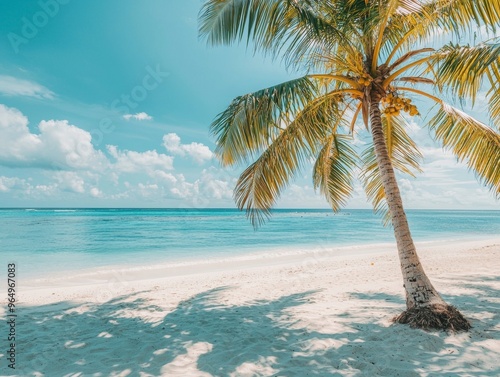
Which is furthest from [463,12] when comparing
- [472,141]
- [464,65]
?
[472,141]

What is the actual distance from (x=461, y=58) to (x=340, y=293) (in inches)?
188

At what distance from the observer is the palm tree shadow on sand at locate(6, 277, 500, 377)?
332cm

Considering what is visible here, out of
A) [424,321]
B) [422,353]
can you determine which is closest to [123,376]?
[422,353]

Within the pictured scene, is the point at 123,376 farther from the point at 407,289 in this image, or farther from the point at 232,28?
the point at 232,28

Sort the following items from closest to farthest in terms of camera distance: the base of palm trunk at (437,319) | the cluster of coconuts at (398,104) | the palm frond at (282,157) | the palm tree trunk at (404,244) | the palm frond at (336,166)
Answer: the base of palm trunk at (437,319) → the palm tree trunk at (404,244) → the cluster of coconuts at (398,104) → the palm frond at (282,157) → the palm frond at (336,166)

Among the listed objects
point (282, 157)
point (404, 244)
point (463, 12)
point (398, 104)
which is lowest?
point (404, 244)

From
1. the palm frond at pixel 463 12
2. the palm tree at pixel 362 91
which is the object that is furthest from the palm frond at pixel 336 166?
the palm frond at pixel 463 12

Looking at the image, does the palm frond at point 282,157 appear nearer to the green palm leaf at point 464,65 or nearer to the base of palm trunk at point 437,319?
the green palm leaf at point 464,65

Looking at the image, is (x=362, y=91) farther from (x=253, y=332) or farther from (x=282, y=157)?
(x=253, y=332)

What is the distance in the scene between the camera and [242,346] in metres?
3.99

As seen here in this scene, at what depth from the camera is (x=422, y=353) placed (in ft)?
11.5

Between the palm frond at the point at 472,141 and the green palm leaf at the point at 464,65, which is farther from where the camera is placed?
the palm frond at the point at 472,141

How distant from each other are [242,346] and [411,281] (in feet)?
8.16

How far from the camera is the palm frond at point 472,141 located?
4941 millimetres
